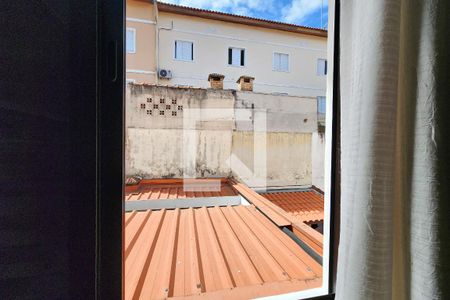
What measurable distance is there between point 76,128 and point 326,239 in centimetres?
85

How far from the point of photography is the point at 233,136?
14.2 feet

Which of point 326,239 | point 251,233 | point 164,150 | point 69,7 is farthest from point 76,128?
point 164,150

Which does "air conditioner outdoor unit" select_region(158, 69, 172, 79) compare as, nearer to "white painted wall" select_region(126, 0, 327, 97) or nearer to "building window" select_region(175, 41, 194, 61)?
"white painted wall" select_region(126, 0, 327, 97)

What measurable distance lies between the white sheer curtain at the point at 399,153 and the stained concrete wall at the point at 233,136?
3023 millimetres

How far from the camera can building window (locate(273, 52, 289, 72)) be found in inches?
269


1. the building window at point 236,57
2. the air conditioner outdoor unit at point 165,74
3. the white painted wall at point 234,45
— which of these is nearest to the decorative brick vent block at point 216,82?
Result: the white painted wall at point 234,45

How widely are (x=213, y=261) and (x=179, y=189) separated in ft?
7.04

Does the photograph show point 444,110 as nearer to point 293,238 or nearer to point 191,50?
point 293,238

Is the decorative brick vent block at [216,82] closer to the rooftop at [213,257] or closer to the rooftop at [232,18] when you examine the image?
the rooftop at [232,18]

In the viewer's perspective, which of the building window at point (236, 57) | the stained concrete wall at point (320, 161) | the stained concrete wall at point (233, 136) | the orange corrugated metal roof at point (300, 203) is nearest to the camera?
the stained concrete wall at point (320, 161)

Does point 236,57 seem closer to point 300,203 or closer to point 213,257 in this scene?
point 300,203

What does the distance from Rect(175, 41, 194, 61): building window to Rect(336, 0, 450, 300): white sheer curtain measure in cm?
600

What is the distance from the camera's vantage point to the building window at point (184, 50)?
18.9 ft

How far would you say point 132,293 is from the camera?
817 mm
